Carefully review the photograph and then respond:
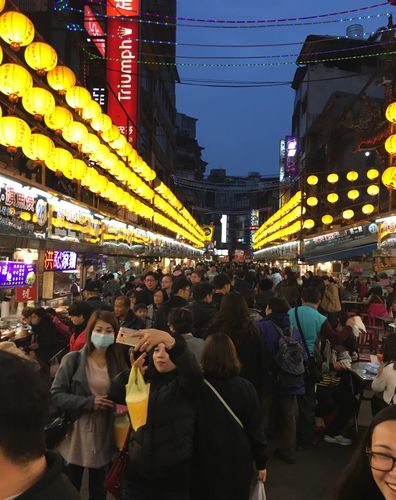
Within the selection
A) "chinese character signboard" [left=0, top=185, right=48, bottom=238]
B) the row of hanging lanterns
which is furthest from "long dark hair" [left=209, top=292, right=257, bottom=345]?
the row of hanging lanterns

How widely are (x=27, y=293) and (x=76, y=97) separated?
178 inches

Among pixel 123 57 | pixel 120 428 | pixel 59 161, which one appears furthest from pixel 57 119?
pixel 123 57

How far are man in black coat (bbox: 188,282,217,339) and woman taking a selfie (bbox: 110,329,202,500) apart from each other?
2.46 metres

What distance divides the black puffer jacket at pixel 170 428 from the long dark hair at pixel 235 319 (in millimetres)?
2152

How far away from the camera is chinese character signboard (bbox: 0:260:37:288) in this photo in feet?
26.5

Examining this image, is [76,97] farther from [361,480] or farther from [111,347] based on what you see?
[361,480]

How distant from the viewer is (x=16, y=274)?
8.58m

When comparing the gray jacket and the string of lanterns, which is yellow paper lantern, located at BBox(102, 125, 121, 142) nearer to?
the string of lanterns

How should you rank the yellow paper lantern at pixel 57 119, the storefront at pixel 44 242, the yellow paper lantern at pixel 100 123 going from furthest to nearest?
1. the yellow paper lantern at pixel 100 123
2. the yellow paper lantern at pixel 57 119
3. the storefront at pixel 44 242

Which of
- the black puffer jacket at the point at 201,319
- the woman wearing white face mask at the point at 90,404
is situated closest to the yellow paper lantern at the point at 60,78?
the black puffer jacket at the point at 201,319

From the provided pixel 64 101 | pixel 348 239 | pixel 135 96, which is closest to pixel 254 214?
pixel 135 96

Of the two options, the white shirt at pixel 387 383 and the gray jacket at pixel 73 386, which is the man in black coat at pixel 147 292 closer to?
the white shirt at pixel 387 383

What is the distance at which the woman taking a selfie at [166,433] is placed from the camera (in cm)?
297

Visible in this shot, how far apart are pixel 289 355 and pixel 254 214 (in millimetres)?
81337
